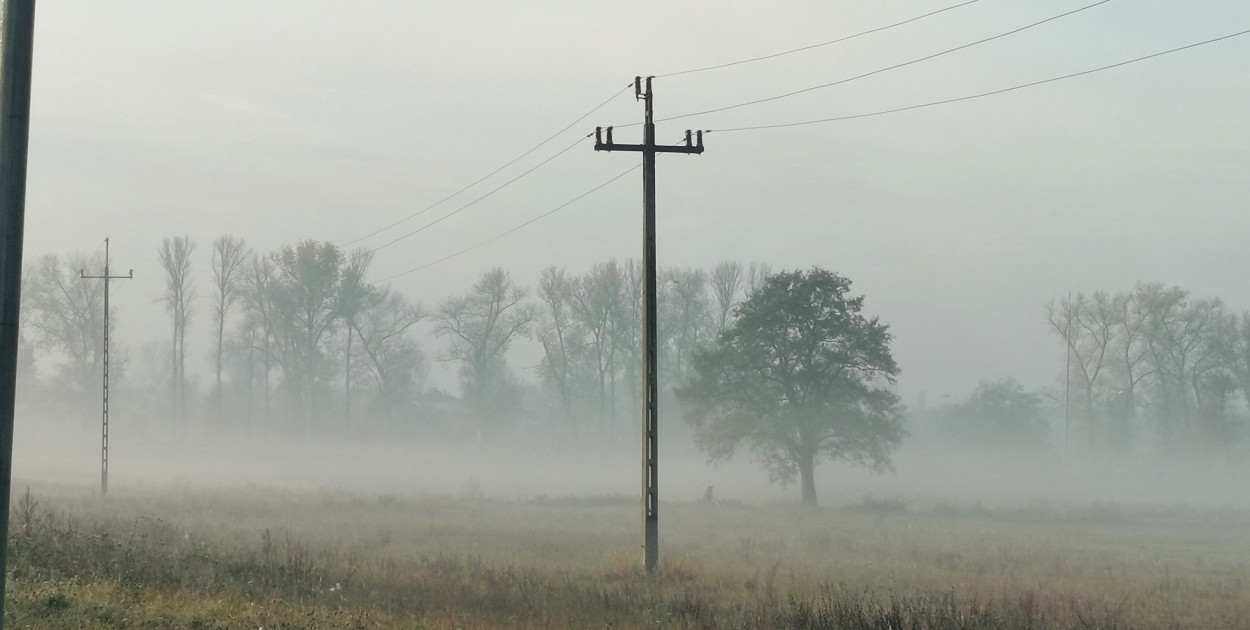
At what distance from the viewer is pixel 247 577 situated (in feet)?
52.3

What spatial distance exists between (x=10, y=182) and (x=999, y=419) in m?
115

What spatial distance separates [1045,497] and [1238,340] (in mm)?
36600

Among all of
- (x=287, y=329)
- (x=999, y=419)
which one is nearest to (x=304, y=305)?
(x=287, y=329)

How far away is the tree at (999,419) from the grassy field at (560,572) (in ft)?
239

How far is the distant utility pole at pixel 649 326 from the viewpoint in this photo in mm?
21531

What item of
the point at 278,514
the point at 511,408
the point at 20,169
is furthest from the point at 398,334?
the point at 20,169

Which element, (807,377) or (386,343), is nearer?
(807,377)

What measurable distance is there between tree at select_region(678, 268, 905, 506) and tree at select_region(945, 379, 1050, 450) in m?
65.7

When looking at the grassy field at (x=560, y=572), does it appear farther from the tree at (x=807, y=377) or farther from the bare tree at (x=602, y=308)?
the bare tree at (x=602, y=308)

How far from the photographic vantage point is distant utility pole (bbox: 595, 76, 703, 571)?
70.6 ft

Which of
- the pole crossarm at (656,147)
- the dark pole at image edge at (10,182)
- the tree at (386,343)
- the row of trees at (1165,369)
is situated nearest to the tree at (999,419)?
the row of trees at (1165,369)

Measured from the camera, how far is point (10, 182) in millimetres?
6543

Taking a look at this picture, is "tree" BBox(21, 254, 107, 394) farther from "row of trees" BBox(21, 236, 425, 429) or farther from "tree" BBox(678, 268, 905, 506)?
"tree" BBox(678, 268, 905, 506)

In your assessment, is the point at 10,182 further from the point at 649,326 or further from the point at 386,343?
the point at 386,343
